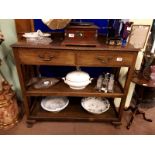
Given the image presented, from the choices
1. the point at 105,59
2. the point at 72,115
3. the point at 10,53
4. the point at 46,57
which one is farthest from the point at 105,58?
the point at 10,53

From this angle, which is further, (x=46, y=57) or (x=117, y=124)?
(x=117, y=124)

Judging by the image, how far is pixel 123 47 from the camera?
113 cm

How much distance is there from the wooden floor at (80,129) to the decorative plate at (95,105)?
0.20m

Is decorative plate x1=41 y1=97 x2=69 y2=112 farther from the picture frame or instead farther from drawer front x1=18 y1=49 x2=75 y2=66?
the picture frame

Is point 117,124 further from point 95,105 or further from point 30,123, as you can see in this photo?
point 30,123

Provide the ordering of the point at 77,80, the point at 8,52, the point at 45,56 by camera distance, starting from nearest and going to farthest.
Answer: the point at 45,56 < the point at 77,80 < the point at 8,52

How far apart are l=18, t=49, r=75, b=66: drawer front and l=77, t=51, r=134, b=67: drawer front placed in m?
0.08

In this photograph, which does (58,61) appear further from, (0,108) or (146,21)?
(146,21)

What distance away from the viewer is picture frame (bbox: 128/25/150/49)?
1324mm

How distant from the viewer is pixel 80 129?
1562mm

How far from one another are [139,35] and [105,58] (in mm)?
482

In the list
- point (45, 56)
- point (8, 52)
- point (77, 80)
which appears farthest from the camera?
point (8, 52)

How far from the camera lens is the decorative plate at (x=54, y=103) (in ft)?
4.99

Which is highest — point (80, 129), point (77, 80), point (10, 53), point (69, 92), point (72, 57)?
point (72, 57)
